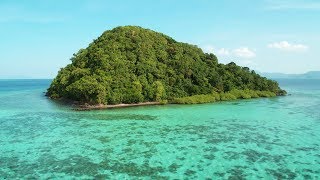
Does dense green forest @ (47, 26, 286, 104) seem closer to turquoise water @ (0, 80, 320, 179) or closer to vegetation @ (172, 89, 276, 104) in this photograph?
vegetation @ (172, 89, 276, 104)

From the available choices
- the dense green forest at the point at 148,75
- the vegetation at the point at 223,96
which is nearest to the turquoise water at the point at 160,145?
the dense green forest at the point at 148,75

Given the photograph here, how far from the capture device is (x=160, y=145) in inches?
1085

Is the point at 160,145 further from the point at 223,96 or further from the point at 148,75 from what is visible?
the point at 223,96

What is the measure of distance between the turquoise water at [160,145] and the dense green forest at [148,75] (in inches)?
386

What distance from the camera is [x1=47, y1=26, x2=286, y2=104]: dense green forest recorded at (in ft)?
178

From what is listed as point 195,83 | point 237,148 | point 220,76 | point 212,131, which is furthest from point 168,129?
point 220,76

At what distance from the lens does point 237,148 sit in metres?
26.4

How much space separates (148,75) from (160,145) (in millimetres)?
33205

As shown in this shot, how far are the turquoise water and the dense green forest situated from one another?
9.81 metres

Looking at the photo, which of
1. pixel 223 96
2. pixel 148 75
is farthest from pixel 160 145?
pixel 223 96

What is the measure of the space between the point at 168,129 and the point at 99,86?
20.0m

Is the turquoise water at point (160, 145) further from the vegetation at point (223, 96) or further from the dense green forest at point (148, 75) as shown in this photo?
the vegetation at point (223, 96)

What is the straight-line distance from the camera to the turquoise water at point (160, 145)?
20969mm

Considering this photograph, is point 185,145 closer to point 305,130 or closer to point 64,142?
point 64,142
